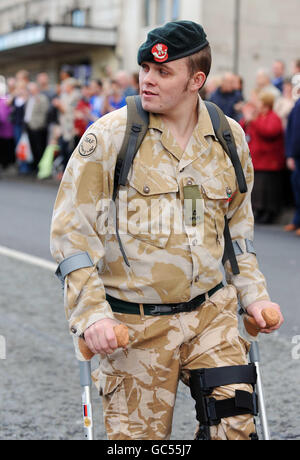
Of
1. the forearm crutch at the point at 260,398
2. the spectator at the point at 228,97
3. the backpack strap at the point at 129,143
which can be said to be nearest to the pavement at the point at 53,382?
the forearm crutch at the point at 260,398

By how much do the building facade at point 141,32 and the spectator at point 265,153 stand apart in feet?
47.4

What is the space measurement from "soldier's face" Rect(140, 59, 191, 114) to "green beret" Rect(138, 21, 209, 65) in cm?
3

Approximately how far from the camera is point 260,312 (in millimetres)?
2760

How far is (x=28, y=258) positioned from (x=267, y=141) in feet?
13.7

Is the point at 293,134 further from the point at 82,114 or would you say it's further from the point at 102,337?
the point at 102,337

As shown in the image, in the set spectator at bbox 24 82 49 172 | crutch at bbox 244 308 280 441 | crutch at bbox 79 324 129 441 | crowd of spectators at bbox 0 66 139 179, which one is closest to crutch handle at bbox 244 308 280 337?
crutch at bbox 244 308 280 441

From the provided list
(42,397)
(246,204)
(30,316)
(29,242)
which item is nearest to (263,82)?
(29,242)

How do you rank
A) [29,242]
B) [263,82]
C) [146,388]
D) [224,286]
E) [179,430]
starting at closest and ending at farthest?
[146,388] → [224,286] → [179,430] → [29,242] → [263,82]

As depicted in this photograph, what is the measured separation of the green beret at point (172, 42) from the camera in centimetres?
258

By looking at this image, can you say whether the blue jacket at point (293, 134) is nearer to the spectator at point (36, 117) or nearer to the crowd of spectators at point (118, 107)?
the crowd of spectators at point (118, 107)

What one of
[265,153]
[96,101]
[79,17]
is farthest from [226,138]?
[79,17]

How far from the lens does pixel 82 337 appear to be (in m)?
2.56
